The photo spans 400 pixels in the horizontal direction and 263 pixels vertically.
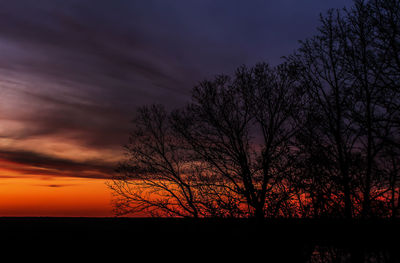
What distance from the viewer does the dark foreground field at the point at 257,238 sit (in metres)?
11.4

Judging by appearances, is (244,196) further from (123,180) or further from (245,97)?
(123,180)

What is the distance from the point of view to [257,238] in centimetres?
1319

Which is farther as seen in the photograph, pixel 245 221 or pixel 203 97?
pixel 203 97

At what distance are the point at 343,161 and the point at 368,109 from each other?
2249 mm

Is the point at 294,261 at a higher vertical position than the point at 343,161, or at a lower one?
lower

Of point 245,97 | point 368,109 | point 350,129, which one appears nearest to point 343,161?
point 350,129

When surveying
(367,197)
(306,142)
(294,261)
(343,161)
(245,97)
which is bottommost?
(294,261)

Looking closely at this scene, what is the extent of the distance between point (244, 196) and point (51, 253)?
8.31m

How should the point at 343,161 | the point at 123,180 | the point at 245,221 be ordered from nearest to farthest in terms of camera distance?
the point at 343,161
the point at 245,221
the point at 123,180

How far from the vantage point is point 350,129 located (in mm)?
11391

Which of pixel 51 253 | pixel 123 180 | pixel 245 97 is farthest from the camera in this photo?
pixel 123 180

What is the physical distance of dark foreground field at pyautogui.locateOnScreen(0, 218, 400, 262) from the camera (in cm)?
1142

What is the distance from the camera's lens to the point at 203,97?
1705 centimetres

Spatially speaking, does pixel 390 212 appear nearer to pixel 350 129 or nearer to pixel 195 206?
pixel 350 129
